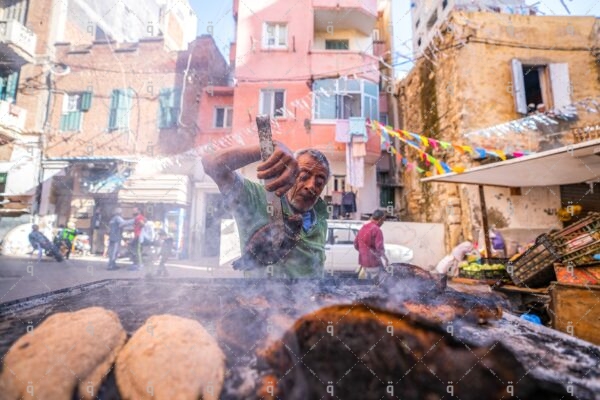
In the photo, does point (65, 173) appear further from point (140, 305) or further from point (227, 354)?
point (227, 354)

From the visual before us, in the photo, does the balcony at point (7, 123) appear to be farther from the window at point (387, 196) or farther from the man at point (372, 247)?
the window at point (387, 196)

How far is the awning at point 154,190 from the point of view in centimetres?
1176

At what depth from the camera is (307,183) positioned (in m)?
1.97

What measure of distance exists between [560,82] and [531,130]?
204 centimetres

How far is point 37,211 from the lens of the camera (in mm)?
10719

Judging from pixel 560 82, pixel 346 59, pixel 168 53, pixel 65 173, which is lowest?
pixel 65 173

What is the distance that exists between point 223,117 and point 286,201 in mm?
12441

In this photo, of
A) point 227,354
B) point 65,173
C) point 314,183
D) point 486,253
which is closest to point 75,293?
point 227,354

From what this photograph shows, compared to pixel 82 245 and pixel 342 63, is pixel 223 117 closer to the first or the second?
pixel 342 63

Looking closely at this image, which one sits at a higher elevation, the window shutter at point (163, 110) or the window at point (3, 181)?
the window shutter at point (163, 110)

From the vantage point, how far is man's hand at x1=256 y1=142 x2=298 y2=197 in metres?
1.55

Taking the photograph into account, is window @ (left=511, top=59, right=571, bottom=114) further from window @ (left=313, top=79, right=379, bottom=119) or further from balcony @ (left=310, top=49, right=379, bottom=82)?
balcony @ (left=310, top=49, right=379, bottom=82)

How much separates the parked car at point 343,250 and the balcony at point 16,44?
32.2 feet

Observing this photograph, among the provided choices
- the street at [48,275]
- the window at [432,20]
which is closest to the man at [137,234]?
the street at [48,275]
